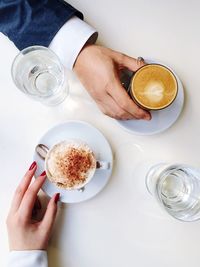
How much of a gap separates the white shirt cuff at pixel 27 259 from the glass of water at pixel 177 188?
0.28 meters

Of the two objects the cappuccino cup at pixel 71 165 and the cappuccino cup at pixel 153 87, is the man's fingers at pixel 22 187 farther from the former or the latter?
the cappuccino cup at pixel 153 87

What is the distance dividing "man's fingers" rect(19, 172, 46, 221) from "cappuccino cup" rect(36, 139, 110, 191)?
1.2 inches

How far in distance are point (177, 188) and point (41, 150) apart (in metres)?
0.32

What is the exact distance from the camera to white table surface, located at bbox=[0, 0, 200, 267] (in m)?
0.99

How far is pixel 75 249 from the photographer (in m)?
0.98

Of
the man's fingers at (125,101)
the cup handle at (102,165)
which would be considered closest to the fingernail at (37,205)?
the cup handle at (102,165)

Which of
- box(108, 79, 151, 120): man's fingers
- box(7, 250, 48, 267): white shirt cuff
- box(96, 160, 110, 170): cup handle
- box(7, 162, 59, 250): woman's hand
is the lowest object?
box(7, 250, 48, 267): white shirt cuff

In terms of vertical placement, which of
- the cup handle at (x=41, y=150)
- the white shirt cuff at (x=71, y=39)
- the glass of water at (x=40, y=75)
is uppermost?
the white shirt cuff at (x=71, y=39)

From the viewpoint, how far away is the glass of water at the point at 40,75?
0.97 metres

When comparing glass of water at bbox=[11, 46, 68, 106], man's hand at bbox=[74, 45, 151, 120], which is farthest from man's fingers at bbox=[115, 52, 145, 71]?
glass of water at bbox=[11, 46, 68, 106]

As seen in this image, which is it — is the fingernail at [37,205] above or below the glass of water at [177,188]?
below

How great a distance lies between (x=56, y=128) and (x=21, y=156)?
0.33 ft

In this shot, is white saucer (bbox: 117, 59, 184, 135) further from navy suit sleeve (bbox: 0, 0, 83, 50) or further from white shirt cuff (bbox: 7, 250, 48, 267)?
white shirt cuff (bbox: 7, 250, 48, 267)

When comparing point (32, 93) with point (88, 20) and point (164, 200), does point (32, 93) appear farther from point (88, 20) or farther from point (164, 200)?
point (164, 200)
